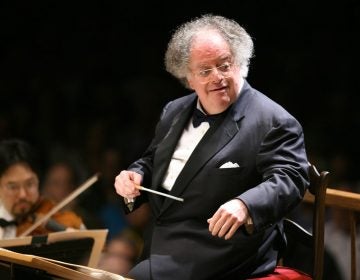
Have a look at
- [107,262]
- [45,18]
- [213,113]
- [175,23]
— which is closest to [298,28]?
[175,23]

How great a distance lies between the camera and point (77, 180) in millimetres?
4797

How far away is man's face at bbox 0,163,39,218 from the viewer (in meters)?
3.76

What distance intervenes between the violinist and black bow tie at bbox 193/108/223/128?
97cm

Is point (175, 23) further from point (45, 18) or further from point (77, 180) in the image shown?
point (77, 180)

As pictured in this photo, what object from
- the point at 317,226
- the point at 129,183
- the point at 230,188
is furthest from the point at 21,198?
the point at 317,226

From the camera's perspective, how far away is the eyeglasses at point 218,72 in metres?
2.89

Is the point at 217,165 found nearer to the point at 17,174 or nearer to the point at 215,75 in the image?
the point at 215,75

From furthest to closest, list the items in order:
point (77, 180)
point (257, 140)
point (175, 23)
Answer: point (175, 23)
point (77, 180)
point (257, 140)

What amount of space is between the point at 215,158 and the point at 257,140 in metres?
0.14

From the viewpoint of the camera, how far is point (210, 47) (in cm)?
289

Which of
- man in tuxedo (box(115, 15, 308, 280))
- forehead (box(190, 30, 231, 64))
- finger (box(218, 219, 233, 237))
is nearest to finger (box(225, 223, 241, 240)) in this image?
finger (box(218, 219, 233, 237))

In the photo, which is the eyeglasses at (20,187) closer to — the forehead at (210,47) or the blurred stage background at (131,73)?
the blurred stage background at (131,73)

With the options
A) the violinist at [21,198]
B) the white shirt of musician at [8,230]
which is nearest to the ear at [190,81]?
the violinist at [21,198]

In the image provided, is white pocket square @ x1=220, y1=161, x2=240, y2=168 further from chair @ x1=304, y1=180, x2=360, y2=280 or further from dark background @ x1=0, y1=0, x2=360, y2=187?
dark background @ x1=0, y1=0, x2=360, y2=187
